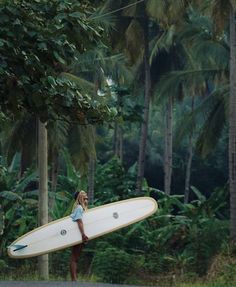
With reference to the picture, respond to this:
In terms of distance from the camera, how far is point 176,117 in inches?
2131

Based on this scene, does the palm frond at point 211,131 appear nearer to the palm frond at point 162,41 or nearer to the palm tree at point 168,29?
the palm tree at point 168,29

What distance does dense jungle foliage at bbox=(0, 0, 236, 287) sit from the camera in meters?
7.79

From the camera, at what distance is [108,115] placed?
28.8 feet

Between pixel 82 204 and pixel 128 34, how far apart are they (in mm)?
14504

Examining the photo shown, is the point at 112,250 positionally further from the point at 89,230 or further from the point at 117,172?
the point at 117,172

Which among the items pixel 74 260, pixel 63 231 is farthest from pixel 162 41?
pixel 74 260

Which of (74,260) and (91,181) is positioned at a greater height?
(74,260)

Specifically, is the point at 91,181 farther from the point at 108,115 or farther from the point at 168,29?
the point at 108,115

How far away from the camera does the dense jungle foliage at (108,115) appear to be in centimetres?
779

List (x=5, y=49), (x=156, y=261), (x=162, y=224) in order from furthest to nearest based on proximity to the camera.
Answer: (x=162, y=224) < (x=156, y=261) < (x=5, y=49)

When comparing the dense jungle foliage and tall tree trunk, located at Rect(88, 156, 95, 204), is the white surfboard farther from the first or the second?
tall tree trunk, located at Rect(88, 156, 95, 204)

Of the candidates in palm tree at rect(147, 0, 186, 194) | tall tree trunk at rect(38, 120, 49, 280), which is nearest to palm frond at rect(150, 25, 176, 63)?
palm tree at rect(147, 0, 186, 194)

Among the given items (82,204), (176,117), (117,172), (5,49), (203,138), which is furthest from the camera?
(176,117)

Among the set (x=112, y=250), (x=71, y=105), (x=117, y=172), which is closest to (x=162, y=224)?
(x=112, y=250)
